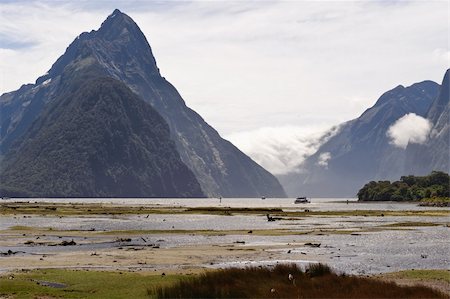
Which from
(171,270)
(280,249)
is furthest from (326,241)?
(171,270)

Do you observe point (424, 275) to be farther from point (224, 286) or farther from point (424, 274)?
point (224, 286)

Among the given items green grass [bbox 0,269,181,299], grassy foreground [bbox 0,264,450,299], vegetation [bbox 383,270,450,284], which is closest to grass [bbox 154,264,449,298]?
grassy foreground [bbox 0,264,450,299]

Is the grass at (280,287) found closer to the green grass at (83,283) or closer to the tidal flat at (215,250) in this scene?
the green grass at (83,283)

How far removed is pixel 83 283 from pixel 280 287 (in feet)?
49.0

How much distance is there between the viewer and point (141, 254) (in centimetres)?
6650

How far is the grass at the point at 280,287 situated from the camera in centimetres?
3738

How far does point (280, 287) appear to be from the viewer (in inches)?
1540

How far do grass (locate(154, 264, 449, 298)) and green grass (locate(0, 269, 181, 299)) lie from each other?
8.94 ft

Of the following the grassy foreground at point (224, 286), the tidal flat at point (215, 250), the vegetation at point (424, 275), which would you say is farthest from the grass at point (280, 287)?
the tidal flat at point (215, 250)

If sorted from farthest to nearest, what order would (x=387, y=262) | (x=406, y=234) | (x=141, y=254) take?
(x=406, y=234)
(x=141, y=254)
(x=387, y=262)

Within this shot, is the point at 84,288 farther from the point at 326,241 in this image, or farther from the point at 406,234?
the point at 406,234

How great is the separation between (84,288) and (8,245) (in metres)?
38.1

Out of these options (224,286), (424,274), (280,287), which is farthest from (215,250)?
(224,286)

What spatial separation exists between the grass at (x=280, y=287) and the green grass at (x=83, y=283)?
273cm
